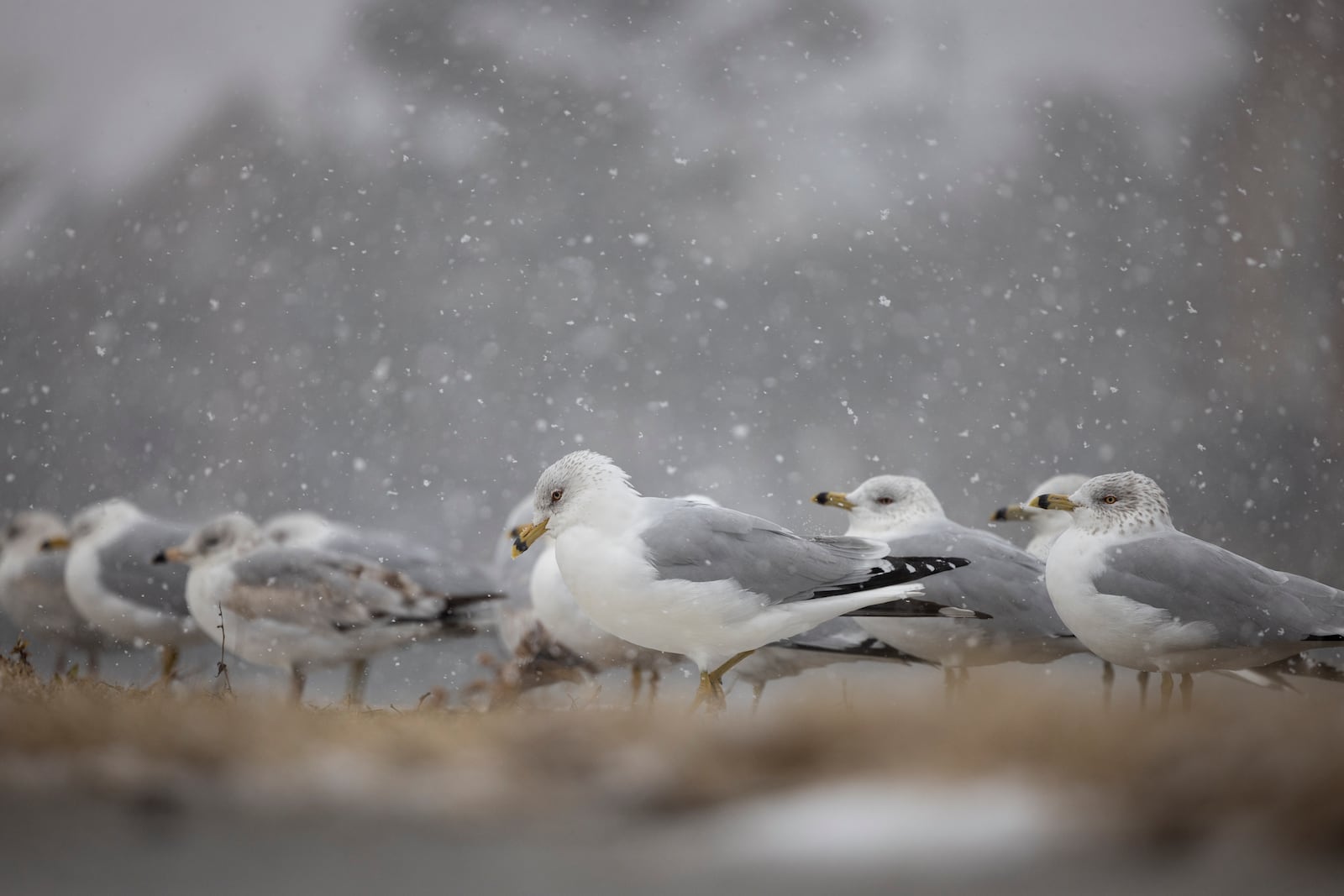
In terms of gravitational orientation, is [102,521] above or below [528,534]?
above

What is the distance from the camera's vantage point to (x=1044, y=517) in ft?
7.08

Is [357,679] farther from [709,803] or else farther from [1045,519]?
[709,803]

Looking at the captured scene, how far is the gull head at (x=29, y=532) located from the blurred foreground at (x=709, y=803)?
186cm

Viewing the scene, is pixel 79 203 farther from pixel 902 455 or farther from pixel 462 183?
pixel 902 455

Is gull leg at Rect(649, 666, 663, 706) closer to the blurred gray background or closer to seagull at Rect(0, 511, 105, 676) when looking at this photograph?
the blurred gray background

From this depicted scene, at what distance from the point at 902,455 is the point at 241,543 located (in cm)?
146

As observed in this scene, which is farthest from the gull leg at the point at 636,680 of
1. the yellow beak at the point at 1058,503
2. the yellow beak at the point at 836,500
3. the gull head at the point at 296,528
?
the yellow beak at the point at 1058,503

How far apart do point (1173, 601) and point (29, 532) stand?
2.44 meters

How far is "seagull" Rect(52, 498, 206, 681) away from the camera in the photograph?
237cm

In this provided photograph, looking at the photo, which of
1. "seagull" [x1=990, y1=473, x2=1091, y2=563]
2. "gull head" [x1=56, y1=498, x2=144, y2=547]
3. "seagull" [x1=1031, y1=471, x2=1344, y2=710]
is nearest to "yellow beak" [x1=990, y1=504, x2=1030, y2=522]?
"seagull" [x1=990, y1=473, x2=1091, y2=563]

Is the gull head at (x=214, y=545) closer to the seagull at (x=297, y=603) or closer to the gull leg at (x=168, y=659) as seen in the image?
the seagull at (x=297, y=603)

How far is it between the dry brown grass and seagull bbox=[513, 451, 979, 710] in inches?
21.5

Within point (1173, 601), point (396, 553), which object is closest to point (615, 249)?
point (396, 553)

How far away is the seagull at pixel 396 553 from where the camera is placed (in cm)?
224
